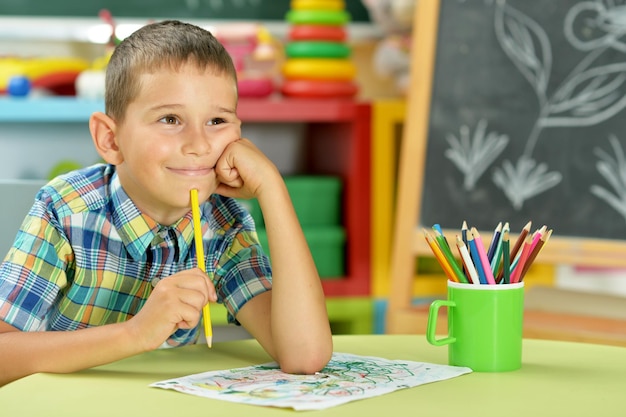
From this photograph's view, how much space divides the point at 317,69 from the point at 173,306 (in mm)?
1824

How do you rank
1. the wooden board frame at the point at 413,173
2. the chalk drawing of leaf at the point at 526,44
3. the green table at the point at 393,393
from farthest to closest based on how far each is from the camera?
the wooden board frame at the point at 413,173, the chalk drawing of leaf at the point at 526,44, the green table at the point at 393,393

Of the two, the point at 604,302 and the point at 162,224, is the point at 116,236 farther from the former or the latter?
the point at 604,302

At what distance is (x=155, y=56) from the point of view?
116 centimetres

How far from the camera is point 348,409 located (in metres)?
0.82

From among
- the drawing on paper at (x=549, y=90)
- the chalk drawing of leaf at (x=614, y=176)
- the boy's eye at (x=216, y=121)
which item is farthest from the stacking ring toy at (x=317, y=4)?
the boy's eye at (x=216, y=121)

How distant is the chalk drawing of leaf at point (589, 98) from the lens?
2260mm

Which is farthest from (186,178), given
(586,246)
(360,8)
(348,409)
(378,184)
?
(360,8)

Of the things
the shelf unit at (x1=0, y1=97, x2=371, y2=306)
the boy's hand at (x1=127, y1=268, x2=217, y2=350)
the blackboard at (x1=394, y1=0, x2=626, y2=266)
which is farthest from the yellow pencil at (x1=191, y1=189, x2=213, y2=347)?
the shelf unit at (x1=0, y1=97, x2=371, y2=306)

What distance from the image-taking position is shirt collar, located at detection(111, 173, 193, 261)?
121 cm

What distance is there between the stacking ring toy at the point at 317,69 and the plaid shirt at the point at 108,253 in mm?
1491

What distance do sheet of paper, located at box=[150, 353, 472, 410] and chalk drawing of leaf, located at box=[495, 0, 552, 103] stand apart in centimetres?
145

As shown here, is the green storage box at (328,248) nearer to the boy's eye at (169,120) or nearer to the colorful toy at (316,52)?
the colorful toy at (316,52)

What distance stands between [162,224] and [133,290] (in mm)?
89

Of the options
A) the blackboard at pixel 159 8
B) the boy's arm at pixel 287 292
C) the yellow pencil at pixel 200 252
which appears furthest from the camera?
the blackboard at pixel 159 8
